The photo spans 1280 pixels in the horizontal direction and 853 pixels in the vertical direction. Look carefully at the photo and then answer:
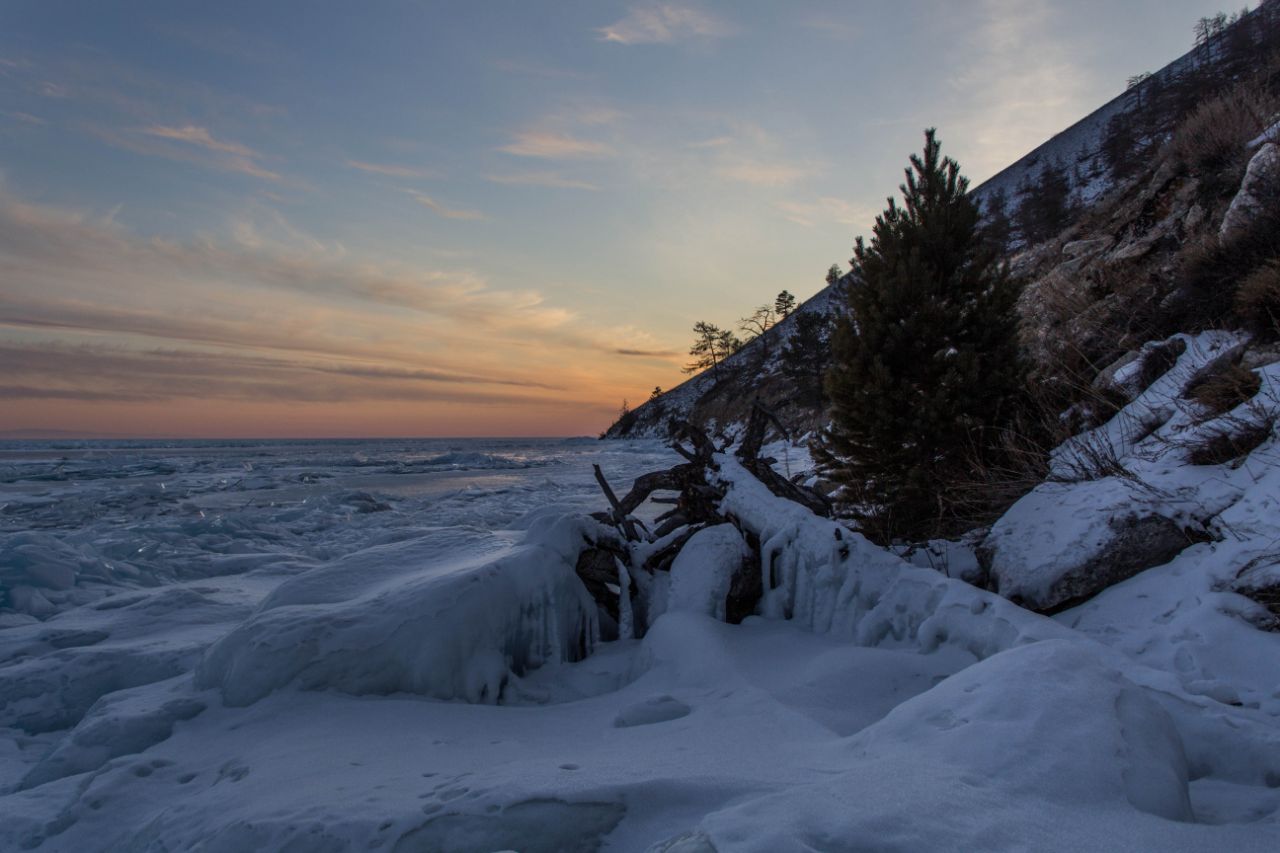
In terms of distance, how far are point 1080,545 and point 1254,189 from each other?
6211mm

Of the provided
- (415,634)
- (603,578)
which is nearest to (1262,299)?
(603,578)

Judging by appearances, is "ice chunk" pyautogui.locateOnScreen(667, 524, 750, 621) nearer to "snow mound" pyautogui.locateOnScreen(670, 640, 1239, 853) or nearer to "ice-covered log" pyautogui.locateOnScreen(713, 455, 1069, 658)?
"ice-covered log" pyautogui.locateOnScreen(713, 455, 1069, 658)

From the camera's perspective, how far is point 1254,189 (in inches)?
284

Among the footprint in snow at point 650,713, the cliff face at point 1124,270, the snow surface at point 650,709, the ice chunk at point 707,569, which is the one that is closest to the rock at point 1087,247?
the cliff face at point 1124,270

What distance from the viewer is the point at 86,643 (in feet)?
17.1

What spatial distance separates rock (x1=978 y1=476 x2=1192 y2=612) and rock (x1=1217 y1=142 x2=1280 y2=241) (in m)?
4.74

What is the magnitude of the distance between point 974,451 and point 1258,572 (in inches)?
128

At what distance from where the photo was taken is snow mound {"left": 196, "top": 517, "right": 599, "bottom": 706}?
3.69 metres

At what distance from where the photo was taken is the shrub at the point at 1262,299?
575 cm

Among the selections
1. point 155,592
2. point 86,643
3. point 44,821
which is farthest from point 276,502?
point 44,821

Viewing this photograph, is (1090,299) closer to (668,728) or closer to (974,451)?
(974,451)

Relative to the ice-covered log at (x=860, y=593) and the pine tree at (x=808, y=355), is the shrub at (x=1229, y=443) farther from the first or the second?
the pine tree at (x=808, y=355)

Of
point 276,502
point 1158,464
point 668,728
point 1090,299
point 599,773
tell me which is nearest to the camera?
point 599,773

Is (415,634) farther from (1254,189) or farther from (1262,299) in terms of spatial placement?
(1254,189)
